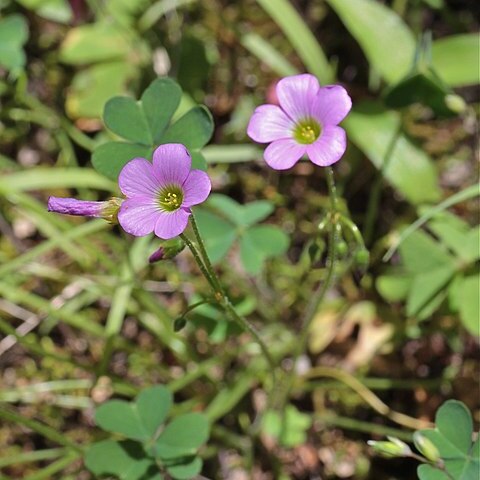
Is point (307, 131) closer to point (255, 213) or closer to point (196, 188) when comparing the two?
point (196, 188)

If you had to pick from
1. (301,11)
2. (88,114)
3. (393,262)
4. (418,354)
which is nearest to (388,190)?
(393,262)

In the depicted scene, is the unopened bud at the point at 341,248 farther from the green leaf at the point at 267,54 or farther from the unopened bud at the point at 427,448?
the green leaf at the point at 267,54

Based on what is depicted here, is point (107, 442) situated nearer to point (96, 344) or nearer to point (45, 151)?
point (96, 344)

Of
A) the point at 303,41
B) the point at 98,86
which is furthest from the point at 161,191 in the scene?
the point at 98,86

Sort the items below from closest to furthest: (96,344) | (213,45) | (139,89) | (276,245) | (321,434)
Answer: (276,245) → (321,434) → (96,344) → (139,89) → (213,45)

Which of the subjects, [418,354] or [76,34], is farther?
[76,34]

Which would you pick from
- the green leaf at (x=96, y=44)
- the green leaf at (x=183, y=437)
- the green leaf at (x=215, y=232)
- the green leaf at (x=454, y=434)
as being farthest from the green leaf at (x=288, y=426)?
the green leaf at (x=96, y=44)
